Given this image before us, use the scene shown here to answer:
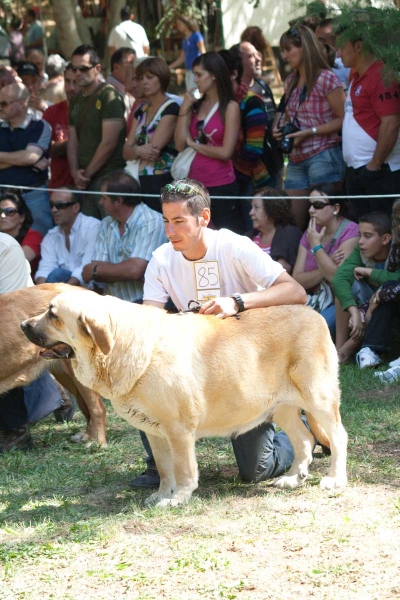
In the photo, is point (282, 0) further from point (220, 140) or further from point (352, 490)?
point (352, 490)

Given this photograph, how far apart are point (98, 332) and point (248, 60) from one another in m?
6.05

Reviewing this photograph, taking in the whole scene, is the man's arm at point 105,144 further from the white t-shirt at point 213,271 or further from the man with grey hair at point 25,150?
the white t-shirt at point 213,271

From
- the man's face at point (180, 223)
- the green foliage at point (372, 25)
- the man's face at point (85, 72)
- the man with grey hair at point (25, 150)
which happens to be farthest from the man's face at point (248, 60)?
the man's face at point (180, 223)

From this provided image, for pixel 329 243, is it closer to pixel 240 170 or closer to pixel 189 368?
pixel 240 170

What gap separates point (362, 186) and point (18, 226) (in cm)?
338

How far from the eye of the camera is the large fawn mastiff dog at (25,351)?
5.76m

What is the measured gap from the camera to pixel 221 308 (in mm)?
4590

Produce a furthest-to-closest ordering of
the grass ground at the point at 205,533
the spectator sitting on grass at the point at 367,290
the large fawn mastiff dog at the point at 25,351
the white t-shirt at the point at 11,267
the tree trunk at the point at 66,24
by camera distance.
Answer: the tree trunk at the point at 66,24 → the spectator sitting on grass at the point at 367,290 → the white t-shirt at the point at 11,267 → the large fawn mastiff dog at the point at 25,351 → the grass ground at the point at 205,533

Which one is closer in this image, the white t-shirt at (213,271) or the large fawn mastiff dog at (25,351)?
the white t-shirt at (213,271)

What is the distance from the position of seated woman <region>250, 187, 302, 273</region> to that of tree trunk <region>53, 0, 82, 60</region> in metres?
7.24

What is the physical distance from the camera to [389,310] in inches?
286

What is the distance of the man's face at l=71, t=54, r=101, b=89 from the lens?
30.8ft

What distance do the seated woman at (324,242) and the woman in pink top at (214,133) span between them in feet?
2.93

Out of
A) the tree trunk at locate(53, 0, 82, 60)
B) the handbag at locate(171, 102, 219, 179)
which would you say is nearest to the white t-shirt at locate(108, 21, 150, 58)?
the tree trunk at locate(53, 0, 82, 60)
